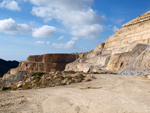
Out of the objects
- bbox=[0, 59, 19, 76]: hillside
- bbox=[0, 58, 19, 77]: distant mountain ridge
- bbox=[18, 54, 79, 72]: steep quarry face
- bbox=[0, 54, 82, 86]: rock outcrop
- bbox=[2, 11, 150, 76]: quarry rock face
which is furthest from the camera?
bbox=[0, 59, 19, 76]: hillside

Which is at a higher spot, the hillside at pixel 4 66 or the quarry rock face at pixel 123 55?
the quarry rock face at pixel 123 55

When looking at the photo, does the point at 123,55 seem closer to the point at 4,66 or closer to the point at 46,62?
the point at 46,62

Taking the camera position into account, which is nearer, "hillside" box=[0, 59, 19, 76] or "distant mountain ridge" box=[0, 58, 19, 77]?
"distant mountain ridge" box=[0, 58, 19, 77]

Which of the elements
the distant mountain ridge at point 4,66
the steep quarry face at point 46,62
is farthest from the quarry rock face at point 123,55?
the distant mountain ridge at point 4,66

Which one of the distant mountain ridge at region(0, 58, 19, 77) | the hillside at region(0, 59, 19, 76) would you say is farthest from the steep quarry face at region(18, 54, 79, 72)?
the hillside at region(0, 59, 19, 76)

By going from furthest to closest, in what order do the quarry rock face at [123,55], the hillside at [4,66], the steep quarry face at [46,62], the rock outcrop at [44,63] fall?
the hillside at [4,66]
the steep quarry face at [46,62]
the rock outcrop at [44,63]
the quarry rock face at [123,55]

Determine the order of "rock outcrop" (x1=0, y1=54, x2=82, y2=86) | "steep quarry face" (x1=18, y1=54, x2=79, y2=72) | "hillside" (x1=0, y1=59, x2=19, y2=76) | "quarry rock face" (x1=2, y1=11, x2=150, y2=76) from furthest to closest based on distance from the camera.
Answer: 1. "hillside" (x1=0, y1=59, x2=19, y2=76)
2. "steep quarry face" (x1=18, y1=54, x2=79, y2=72)
3. "rock outcrop" (x1=0, y1=54, x2=82, y2=86)
4. "quarry rock face" (x1=2, y1=11, x2=150, y2=76)

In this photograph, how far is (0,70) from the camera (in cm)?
6856

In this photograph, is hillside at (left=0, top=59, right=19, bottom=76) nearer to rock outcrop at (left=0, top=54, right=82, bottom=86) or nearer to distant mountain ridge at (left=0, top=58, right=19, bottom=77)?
distant mountain ridge at (left=0, top=58, right=19, bottom=77)

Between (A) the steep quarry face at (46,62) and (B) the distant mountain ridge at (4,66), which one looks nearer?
(A) the steep quarry face at (46,62)

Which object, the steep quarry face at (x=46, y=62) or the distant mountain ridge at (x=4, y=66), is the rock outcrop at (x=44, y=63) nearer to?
the steep quarry face at (x=46, y=62)

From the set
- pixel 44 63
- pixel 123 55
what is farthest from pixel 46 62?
pixel 123 55

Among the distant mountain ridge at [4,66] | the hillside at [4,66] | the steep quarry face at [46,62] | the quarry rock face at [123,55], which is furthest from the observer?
the hillside at [4,66]

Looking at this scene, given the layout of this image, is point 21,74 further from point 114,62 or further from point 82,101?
point 82,101
